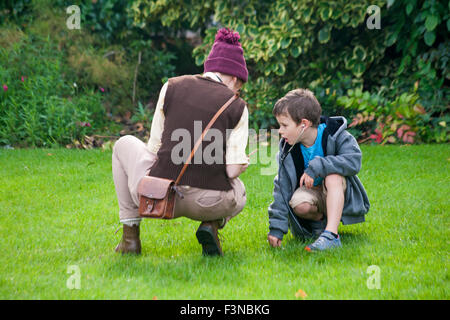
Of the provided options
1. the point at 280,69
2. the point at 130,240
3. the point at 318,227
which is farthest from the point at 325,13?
the point at 130,240

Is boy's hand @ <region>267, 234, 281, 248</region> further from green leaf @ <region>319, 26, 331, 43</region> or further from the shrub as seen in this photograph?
green leaf @ <region>319, 26, 331, 43</region>

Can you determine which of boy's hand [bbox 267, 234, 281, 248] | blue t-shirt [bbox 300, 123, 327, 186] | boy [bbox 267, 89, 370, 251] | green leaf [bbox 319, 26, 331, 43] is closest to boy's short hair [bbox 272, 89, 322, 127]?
boy [bbox 267, 89, 370, 251]

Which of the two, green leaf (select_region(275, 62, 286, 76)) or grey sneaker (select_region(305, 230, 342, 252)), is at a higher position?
green leaf (select_region(275, 62, 286, 76))

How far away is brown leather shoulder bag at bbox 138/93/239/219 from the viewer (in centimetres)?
272

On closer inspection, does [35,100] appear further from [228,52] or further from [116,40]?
[228,52]

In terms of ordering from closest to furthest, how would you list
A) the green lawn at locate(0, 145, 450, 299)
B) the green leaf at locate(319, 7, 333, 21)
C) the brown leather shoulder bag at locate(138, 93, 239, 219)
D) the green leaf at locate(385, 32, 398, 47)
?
1. the green lawn at locate(0, 145, 450, 299)
2. the brown leather shoulder bag at locate(138, 93, 239, 219)
3. the green leaf at locate(385, 32, 398, 47)
4. the green leaf at locate(319, 7, 333, 21)

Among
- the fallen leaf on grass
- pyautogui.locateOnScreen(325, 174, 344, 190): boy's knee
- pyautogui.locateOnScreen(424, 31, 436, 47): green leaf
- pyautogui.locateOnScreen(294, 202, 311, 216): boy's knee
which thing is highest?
pyautogui.locateOnScreen(424, 31, 436, 47): green leaf

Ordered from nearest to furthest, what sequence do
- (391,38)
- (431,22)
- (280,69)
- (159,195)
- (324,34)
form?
(159,195)
(431,22)
(391,38)
(324,34)
(280,69)

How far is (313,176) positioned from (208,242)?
2.52 ft

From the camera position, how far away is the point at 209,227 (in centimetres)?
300

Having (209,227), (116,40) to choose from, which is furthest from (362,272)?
(116,40)

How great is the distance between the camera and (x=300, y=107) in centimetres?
323

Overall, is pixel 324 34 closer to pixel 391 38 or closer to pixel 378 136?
pixel 391 38

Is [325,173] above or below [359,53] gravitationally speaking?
below
